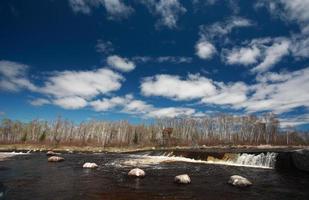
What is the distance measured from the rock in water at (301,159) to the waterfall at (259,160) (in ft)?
9.07

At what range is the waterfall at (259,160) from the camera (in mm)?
28797

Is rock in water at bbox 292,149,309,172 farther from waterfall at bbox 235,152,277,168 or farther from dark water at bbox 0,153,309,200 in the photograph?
dark water at bbox 0,153,309,200

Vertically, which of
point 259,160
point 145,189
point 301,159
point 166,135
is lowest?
point 145,189

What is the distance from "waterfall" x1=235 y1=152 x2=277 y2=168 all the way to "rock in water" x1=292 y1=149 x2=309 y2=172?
276cm

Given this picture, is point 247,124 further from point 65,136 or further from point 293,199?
point 293,199

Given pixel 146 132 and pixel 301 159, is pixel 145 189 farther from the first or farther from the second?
pixel 146 132

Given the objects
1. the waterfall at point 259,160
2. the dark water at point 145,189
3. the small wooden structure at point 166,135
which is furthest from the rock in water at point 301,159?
the small wooden structure at point 166,135

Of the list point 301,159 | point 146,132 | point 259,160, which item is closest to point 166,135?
point 146,132

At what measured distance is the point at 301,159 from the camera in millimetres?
25125

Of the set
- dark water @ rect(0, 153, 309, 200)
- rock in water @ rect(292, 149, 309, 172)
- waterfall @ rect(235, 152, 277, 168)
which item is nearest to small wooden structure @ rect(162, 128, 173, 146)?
waterfall @ rect(235, 152, 277, 168)

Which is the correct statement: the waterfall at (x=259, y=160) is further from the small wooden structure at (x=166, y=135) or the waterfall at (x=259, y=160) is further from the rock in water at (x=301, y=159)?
the small wooden structure at (x=166, y=135)

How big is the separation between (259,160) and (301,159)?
5.40 metres

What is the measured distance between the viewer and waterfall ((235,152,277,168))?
28.8 m

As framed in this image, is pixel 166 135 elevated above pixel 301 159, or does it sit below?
above
